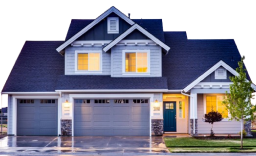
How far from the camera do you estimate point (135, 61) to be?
24516 mm

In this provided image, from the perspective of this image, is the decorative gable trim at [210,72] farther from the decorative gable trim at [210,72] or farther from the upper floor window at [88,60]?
the upper floor window at [88,60]

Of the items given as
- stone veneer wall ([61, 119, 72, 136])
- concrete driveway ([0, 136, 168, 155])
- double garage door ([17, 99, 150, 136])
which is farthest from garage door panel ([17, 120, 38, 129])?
double garage door ([17, 99, 150, 136])

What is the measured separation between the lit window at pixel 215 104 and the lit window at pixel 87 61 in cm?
713

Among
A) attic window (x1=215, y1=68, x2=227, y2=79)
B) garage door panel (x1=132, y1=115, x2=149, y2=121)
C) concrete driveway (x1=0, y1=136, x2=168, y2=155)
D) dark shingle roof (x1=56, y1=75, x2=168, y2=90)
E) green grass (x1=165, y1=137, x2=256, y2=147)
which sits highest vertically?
attic window (x1=215, y1=68, x2=227, y2=79)

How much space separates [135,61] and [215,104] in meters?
5.58

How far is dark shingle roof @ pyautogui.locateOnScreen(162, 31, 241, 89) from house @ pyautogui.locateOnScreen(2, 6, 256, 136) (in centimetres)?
10

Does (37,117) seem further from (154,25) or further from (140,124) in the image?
(154,25)

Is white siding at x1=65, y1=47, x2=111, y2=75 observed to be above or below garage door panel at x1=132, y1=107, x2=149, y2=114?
→ above

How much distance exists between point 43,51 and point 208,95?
446 inches

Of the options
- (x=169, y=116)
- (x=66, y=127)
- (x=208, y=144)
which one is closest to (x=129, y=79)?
(x=169, y=116)

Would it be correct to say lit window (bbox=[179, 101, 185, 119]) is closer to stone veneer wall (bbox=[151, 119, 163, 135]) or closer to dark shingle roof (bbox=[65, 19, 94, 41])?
stone veneer wall (bbox=[151, 119, 163, 135])

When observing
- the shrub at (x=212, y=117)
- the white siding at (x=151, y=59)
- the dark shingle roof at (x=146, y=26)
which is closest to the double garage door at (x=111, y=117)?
the white siding at (x=151, y=59)

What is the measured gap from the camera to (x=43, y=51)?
27.2 m

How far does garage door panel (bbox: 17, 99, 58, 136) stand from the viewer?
81.5ft
